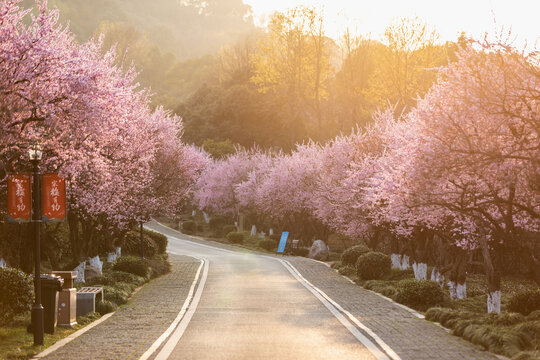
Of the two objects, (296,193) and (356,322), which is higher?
(296,193)

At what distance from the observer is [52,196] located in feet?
48.9

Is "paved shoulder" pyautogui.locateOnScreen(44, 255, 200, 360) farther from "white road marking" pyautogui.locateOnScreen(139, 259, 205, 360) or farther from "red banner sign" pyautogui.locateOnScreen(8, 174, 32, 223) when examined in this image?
"red banner sign" pyautogui.locateOnScreen(8, 174, 32, 223)

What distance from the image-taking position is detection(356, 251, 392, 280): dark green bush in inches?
1193

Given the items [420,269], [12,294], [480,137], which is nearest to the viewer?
[480,137]

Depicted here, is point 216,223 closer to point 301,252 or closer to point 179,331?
point 301,252

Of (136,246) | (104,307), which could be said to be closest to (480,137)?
(104,307)

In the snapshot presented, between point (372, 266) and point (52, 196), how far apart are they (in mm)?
18416

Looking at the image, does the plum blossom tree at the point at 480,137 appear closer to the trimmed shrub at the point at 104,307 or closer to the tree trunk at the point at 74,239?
the trimmed shrub at the point at 104,307

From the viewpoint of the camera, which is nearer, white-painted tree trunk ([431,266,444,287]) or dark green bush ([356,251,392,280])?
white-painted tree trunk ([431,266,444,287])

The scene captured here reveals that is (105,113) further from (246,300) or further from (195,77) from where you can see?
(195,77)

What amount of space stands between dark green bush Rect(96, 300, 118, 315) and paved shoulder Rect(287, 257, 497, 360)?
23.4ft

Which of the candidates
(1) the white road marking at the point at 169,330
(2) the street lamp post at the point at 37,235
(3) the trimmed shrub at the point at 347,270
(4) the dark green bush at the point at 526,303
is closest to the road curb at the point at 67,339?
(2) the street lamp post at the point at 37,235

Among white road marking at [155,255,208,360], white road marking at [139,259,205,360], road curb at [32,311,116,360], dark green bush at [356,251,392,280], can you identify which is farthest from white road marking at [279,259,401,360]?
road curb at [32,311,116,360]

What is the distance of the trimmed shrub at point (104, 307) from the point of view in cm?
2000
